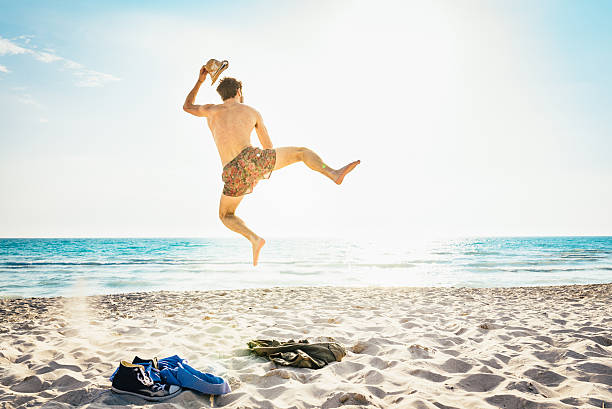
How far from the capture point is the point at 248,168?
10.9ft

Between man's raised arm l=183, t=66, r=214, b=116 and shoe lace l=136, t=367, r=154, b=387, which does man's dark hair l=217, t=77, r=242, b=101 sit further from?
shoe lace l=136, t=367, r=154, b=387

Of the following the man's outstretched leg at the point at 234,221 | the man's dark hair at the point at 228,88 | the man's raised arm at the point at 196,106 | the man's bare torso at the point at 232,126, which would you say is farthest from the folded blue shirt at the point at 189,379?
the man's dark hair at the point at 228,88

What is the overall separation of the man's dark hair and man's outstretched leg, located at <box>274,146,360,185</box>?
0.71 metres

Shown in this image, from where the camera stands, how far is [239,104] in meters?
3.50

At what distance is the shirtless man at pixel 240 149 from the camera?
11.0 feet

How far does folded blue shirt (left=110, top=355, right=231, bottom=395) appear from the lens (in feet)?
10.0

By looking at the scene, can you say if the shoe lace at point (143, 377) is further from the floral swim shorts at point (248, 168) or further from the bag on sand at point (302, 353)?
the floral swim shorts at point (248, 168)

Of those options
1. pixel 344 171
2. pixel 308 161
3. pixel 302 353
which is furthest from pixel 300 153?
pixel 302 353

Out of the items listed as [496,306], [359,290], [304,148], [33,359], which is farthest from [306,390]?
[359,290]

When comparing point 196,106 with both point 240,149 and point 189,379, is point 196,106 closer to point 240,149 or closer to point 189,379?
point 240,149

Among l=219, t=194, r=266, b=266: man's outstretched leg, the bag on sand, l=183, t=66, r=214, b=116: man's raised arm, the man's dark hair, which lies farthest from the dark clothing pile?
the man's dark hair

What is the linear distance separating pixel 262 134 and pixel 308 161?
55 cm

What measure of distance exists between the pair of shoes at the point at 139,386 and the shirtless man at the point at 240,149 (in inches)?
63.7

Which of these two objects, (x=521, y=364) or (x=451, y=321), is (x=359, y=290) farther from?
(x=521, y=364)
